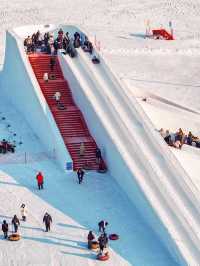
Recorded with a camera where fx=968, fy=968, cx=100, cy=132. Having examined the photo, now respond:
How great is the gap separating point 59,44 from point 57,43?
0.10 metres

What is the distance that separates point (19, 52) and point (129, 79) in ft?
28.5

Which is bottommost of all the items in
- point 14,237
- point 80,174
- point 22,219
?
point 14,237

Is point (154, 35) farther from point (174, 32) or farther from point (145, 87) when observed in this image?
point (145, 87)

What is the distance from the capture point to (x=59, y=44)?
145 ft

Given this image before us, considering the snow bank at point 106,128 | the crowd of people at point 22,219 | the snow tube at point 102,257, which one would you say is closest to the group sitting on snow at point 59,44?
the snow bank at point 106,128

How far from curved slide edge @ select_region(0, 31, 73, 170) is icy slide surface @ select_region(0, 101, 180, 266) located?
2.47 ft

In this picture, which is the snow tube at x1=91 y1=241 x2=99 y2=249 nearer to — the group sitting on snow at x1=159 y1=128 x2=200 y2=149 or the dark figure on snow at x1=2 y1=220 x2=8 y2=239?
the dark figure on snow at x1=2 y1=220 x2=8 y2=239

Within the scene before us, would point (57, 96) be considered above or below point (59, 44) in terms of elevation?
below

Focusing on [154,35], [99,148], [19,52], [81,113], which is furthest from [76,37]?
[154,35]

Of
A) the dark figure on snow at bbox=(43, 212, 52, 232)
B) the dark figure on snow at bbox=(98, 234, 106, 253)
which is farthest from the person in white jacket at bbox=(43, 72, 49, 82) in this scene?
the dark figure on snow at bbox=(98, 234, 106, 253)

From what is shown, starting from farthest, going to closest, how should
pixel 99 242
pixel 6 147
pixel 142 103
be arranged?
pixel 142 103, pixel 6 147, pixel 99 242

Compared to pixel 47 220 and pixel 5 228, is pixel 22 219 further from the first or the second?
pixel 5 228

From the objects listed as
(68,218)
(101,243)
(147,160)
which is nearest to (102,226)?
(101,243)

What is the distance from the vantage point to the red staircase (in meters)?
37.1
